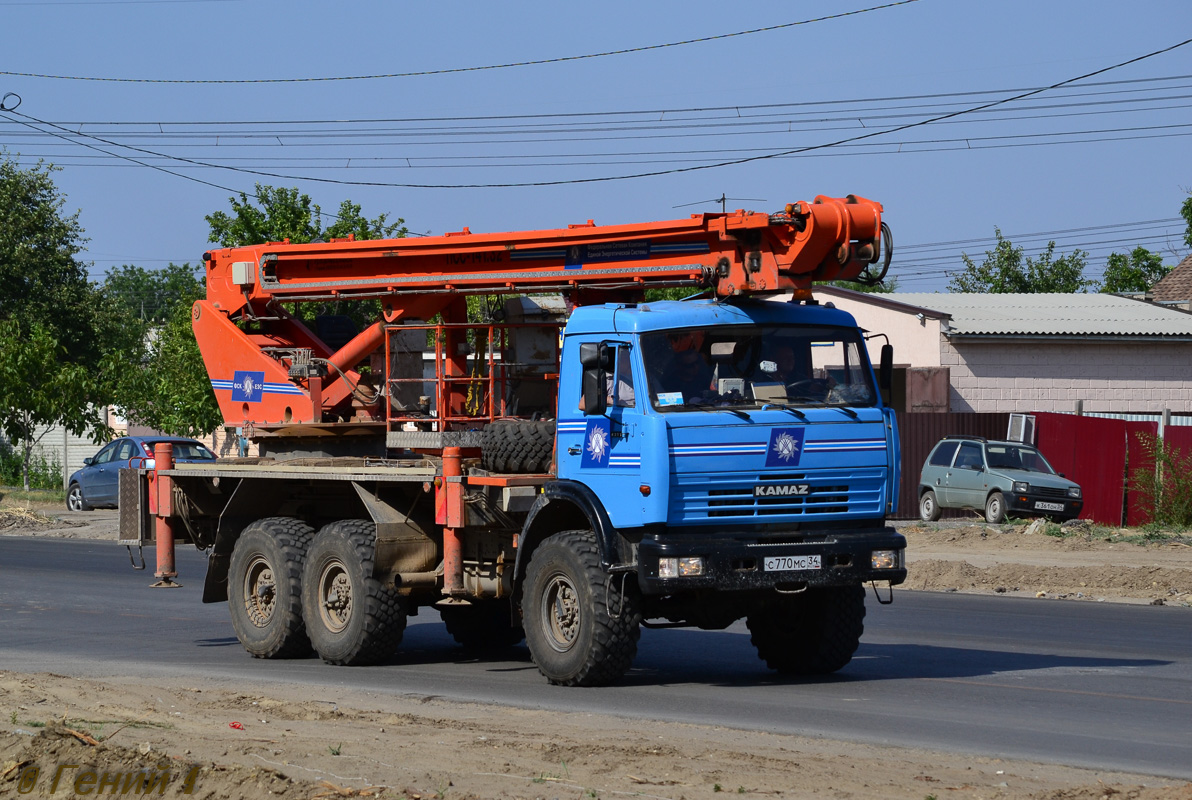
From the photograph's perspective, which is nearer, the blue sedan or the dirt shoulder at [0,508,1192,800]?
the dirt shoulder at [0,508,1192,800]

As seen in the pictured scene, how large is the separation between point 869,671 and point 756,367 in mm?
2848

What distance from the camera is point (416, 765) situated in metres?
7.61

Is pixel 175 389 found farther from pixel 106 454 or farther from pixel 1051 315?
pixel 1051 315

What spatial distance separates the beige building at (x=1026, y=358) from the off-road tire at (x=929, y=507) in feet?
19.2

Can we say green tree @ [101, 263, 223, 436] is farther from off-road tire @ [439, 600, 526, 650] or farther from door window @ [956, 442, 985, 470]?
off-road tire @ [439, 600, 526, 650]

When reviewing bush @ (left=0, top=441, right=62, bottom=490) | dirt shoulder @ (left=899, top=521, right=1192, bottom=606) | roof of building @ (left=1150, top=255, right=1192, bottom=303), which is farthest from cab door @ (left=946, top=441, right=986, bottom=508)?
bush @ (left=0, top=441, right=62, bottom=490)

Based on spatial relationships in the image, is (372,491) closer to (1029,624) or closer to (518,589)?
(518,589)

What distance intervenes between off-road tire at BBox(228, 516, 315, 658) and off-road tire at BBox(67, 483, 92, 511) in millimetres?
23168

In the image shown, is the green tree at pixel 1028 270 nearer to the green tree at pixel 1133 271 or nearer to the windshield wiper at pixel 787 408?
the green tree at pixel 1133 271

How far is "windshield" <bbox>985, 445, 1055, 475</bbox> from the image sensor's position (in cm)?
2956

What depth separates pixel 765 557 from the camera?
34.5ft

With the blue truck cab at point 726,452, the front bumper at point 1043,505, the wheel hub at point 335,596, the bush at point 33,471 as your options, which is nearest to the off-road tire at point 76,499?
the bush at point 33,471

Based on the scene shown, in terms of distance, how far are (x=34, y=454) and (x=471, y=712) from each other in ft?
151

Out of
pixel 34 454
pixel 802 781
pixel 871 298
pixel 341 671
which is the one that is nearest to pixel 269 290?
pixel 341 671
